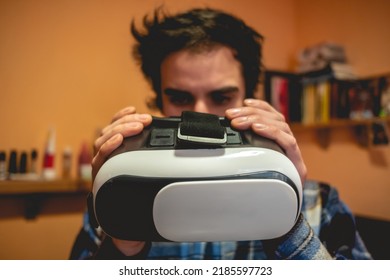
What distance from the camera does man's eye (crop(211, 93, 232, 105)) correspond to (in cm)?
55

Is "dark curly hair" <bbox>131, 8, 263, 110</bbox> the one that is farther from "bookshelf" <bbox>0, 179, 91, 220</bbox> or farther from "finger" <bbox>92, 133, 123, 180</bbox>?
"bookshelf" <bbox>0, 179, 91, 220</bbox>

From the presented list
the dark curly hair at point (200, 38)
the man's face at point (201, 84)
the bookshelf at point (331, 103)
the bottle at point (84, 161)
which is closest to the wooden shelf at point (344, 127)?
the bookshelf at point (331, 103)

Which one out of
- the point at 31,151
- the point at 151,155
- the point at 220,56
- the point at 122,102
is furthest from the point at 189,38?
the point at 31,151

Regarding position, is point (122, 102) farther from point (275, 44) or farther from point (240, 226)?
point (240, 226)

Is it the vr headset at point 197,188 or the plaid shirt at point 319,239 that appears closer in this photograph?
the vr headset at point 197,188

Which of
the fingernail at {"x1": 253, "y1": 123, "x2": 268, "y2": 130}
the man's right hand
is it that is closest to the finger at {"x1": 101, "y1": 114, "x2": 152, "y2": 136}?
the man's right hand

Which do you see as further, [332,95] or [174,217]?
[332,95]

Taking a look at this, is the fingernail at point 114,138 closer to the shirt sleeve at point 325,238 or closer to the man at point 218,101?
the man at point 218,101

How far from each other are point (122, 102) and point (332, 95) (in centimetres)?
83

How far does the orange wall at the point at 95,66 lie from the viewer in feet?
2.86

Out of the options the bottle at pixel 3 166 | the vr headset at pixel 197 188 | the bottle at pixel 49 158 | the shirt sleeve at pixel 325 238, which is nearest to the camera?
the vr headset at pixel 197 188

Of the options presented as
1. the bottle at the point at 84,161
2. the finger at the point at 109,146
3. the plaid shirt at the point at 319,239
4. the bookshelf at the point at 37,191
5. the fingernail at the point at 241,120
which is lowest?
the bookshelf at the point at 37,191

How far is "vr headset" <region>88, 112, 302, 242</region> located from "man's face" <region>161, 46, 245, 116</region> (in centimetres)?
24

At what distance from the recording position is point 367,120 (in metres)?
1.14
